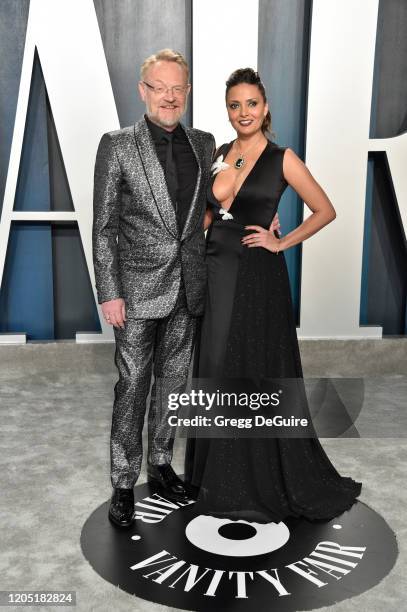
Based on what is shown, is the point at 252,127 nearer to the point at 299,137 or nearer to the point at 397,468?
the point at 397,468

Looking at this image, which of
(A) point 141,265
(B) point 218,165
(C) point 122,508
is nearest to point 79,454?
(C) point 122,508

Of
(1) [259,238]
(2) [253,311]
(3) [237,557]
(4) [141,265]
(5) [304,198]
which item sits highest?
(5) [304,198]

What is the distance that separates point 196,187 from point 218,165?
0.53ft

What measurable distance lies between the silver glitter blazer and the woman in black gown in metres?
0.10

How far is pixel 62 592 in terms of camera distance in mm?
2090

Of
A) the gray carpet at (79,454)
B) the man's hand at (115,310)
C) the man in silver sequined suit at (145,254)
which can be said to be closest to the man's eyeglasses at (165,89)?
the man in silver sequined suit at (145,254)

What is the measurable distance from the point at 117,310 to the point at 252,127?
85 centimetres

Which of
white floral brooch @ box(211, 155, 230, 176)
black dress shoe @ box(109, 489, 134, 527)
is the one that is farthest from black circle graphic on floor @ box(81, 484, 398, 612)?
white floral brooch @ box(211, 155, 230, 176)

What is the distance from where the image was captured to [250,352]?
255 cm

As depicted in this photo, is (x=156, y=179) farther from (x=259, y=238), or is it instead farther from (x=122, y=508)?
(x=122, y=508)

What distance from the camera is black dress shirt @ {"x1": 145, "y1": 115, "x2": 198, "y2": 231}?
2.41 metres

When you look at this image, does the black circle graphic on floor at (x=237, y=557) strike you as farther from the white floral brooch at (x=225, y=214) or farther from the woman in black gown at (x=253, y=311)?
the white floral brooch at (x=225, y=214)

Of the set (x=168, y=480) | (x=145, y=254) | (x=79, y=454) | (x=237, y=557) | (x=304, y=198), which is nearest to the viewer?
(x=237, y=557)

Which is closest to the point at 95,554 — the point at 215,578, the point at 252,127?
the point at 215,578
